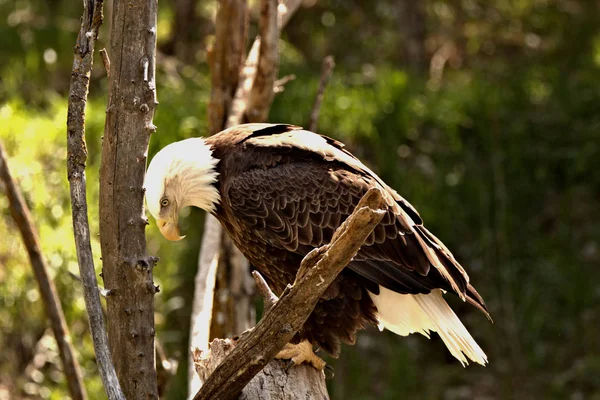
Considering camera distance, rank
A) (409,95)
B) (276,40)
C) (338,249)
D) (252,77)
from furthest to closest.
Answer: (409,95)
(252,77)
(276,40)
(338,249)

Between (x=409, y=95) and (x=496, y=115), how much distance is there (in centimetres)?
80

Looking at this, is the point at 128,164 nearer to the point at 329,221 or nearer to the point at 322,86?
the point at 329,221

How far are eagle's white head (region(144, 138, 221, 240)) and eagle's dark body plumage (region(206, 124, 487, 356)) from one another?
0.05 metres

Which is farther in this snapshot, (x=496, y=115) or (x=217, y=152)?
(x=496, y=115)

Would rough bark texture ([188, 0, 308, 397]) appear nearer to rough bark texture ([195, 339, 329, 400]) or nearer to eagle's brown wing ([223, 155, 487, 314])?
eagle's brown wing ([223, 155, 487, 314])

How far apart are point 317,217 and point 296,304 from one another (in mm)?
1202

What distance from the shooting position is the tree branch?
7.56 ft

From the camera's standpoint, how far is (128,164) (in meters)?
2.71

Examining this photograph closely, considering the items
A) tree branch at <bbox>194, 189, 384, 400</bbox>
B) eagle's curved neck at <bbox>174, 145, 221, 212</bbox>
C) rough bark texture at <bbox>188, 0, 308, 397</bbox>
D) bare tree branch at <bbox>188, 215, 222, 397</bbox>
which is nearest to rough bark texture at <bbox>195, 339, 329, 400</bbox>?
bare tree branch at <bbox>188, 215, 222, 397</bbox>

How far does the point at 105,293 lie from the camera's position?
2.73m

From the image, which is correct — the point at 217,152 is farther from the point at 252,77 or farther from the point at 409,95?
the point at 409,95

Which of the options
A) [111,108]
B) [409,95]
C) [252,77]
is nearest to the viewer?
[111,108]

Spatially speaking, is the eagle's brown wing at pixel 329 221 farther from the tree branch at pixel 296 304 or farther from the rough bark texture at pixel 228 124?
the tree branch at pixel 296 304

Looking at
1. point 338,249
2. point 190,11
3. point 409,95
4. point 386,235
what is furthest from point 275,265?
point 190,11
